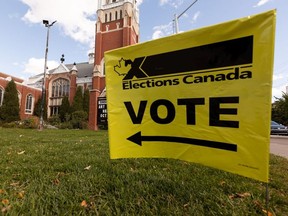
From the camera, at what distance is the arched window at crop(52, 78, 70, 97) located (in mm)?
34000

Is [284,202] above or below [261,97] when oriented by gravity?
below

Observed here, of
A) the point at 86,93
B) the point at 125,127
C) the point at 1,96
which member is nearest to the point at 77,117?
the point at 86,93

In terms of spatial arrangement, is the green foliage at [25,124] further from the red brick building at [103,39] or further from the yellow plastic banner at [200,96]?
the yellow plastic banner at [200,96]

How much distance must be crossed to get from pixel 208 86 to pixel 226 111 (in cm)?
25

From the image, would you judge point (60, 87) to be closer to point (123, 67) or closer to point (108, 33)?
point (108, 33)

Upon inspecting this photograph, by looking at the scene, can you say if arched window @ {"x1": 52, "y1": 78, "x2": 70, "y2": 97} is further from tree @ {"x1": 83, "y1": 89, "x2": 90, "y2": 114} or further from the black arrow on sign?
the black arrow on sign

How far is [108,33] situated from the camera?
28391 millimetres

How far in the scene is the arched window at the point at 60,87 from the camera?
3400 cm

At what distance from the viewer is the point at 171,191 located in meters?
2.03

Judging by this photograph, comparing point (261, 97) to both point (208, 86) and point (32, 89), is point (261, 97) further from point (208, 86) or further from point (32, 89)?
point (32, 89)

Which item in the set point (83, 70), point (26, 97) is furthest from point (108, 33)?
point (26, 97)

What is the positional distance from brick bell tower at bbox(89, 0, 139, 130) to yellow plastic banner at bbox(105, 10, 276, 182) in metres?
24.8

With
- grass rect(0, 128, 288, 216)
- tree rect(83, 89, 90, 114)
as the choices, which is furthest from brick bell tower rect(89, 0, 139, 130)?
grass rect(0, 128, 288, 216)

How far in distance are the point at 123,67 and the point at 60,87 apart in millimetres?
35492
